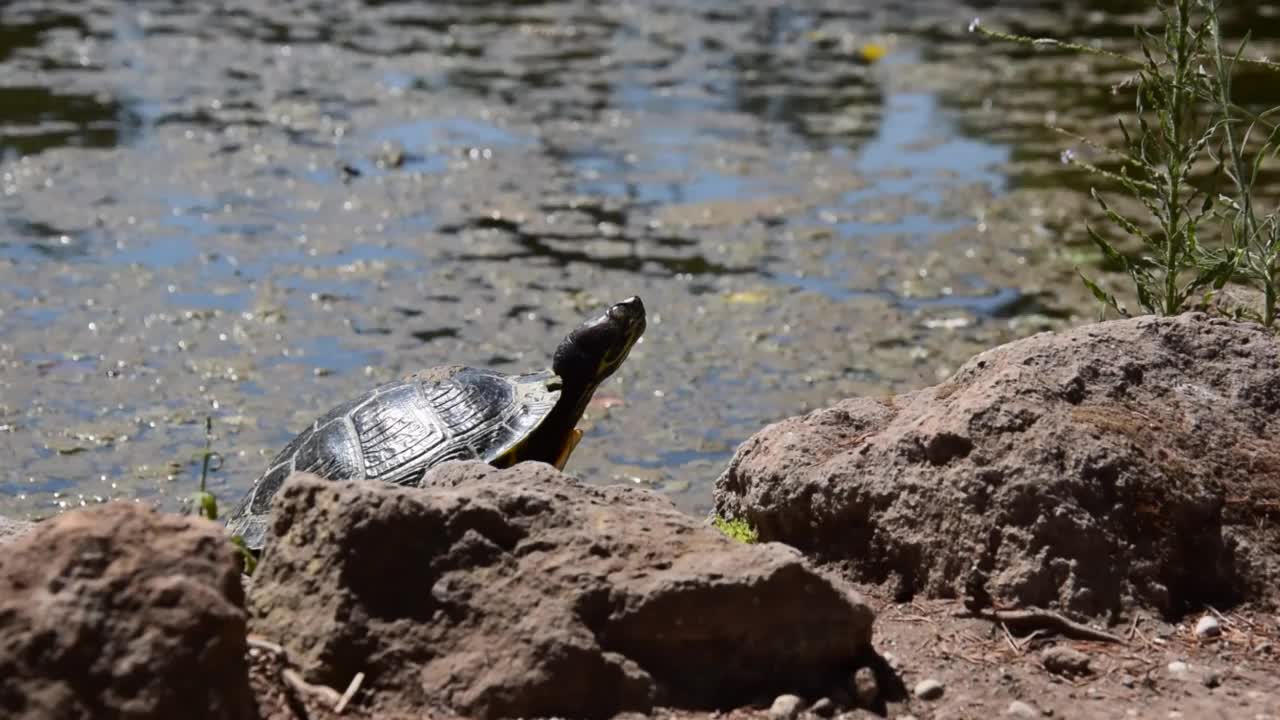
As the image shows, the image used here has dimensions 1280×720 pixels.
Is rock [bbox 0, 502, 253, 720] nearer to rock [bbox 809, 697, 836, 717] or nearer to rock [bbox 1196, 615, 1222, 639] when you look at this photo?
rock [bbox 809, 697, 836, 717]

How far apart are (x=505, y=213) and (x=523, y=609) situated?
600cm

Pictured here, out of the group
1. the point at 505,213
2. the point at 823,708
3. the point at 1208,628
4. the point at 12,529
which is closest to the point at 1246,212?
the point at 1208,628

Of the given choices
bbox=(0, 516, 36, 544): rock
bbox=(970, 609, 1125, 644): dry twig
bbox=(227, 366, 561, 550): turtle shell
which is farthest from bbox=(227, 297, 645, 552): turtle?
bbox=(970, 609, 1125, 644): dry twig

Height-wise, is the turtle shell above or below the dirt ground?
below

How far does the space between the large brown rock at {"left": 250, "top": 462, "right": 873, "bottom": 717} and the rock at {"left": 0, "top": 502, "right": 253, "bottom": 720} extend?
0.33m

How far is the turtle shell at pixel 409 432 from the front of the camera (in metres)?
4.52

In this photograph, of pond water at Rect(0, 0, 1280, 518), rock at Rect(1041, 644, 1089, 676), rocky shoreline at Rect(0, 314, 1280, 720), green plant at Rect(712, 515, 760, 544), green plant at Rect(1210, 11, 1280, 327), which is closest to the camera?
rocky shoreline at Rect(0, 314, 1280, 720)

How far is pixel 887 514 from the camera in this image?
3.62 m

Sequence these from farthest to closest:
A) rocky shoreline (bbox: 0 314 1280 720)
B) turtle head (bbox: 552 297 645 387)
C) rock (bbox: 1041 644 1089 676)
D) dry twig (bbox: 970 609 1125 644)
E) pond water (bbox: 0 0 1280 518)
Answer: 1. pond water (bbox: 0 0 1280 518)
2. turtle head (bbox: 552 297 645 387)
3. dry twig (bbox: 970 609 1125 644)
4. rock (bbox: 1041 644 1089 676)
5. rocky shoreline (bbox: 0 314 1280 720)

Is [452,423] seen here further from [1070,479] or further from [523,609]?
[1070,479]

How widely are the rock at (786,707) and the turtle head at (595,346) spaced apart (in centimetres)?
200

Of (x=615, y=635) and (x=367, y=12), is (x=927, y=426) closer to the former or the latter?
(x=615, y=635)

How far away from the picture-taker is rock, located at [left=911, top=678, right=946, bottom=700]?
3098mm

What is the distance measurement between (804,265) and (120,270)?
10.9ft
